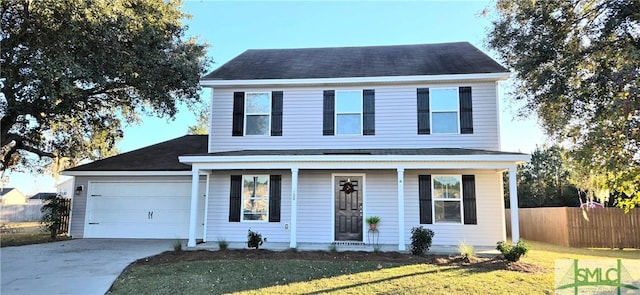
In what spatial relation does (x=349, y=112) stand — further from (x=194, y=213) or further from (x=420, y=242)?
(x=194, y=213)

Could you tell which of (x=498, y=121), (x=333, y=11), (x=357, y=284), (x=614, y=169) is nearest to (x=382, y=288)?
(x=357, y=284)

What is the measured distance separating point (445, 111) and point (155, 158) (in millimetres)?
10009

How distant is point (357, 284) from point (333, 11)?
9525mm

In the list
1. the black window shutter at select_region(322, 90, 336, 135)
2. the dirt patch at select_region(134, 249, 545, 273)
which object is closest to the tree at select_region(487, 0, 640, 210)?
the dirt patch at select_region(134, 249, 545, 273)

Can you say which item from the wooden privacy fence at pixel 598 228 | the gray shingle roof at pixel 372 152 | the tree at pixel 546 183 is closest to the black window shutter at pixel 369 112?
the gray shingle roof at pixel 372 152

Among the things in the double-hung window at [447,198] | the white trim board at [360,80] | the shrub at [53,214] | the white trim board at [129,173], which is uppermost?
the white trim board at [360,80]

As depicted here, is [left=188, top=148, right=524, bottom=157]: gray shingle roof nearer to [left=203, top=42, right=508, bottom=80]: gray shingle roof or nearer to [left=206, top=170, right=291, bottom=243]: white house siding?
[left=206, top=170, right=291, bottom=243]: white house siding

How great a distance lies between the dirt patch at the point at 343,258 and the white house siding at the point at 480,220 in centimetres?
205

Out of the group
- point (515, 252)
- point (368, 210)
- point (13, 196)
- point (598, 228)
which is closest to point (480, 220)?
point (515, 252)

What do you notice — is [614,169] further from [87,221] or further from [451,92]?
[87,221]

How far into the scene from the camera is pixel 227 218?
12352mm

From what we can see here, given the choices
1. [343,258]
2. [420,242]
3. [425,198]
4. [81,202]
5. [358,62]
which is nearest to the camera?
[343,258]

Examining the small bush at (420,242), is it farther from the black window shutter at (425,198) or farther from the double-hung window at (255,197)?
the double-hung window at (255,197)

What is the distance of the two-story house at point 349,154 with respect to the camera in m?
11.4
